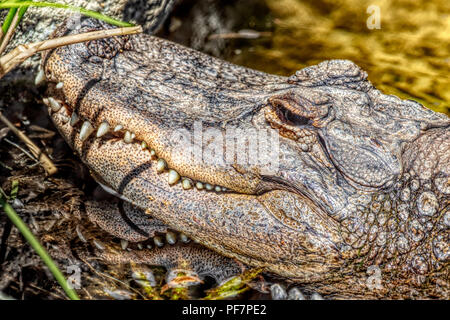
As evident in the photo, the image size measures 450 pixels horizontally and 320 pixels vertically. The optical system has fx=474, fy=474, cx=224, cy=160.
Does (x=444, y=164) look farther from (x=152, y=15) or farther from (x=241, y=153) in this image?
(x=152, y=15)

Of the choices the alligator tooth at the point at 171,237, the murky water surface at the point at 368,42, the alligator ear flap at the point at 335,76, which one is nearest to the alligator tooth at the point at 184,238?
the alligator tooth at the point at 171,237

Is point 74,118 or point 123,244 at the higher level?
point 74,118

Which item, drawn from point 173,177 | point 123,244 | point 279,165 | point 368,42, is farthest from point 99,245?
point 368,42

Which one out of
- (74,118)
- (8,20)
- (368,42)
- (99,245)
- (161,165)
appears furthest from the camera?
(368,42)

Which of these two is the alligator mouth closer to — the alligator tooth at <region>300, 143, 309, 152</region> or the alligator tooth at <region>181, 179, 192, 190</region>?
the alligator tooth at <region>181, 179, 192, 190</region>

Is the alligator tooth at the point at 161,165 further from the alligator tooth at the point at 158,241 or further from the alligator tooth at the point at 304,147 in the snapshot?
the alligator tooth at the point at 304,147

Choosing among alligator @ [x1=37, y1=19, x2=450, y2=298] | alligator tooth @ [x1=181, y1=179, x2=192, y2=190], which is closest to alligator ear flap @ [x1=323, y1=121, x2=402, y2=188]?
alligator @ [x1=37, y1=19, x2=450, y2=298]

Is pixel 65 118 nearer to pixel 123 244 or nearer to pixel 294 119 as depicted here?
pixel 123 244
